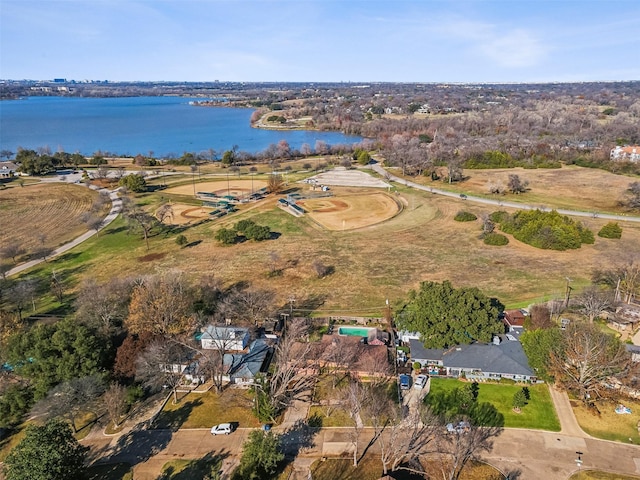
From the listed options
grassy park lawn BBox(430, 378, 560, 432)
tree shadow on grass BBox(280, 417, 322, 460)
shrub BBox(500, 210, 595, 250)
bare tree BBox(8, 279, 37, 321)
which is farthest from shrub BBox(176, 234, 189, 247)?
shrub BBox(500, 210, 595, 250)

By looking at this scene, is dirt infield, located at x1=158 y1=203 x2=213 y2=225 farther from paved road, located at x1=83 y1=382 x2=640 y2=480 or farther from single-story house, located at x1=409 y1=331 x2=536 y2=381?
single-story house, located at x1=409 y1=331 x2=536 y2=381

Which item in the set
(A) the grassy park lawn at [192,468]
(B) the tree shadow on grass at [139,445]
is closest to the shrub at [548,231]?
(A) the grassy park lawn at [192,468]

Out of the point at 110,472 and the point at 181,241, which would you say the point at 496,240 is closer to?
the point at 181,241

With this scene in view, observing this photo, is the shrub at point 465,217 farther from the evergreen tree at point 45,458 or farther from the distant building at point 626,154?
the distant building at point 626,154

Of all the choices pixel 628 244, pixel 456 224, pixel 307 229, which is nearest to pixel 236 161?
pixel 307 229

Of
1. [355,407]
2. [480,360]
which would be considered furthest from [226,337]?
[480,360]

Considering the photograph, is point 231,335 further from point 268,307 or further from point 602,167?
point 602,167
